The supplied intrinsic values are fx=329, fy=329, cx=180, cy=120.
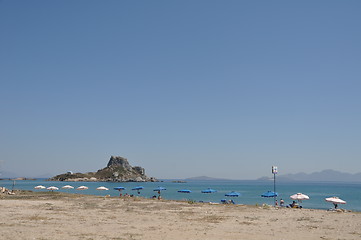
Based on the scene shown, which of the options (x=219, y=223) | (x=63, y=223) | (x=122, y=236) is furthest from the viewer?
(x=219, y=223)

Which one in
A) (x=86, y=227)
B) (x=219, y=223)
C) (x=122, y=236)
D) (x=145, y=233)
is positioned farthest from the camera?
(x=219, y=223)

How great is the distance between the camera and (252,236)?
20172 millimetres

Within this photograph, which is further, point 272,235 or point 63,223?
point 63,223

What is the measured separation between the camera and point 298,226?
24.8m

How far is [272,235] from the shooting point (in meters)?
20.6

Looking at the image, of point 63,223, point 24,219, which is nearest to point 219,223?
point 63,223

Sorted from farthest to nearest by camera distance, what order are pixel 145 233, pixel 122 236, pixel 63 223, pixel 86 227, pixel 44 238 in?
pixel 63 223 < pixel 86 227 < pixel 145 233 < pixel 122 236 < pixel 44 238

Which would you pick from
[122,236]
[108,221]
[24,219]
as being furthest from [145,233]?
[24,219]

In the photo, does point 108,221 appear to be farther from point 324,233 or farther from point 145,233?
point 324,233

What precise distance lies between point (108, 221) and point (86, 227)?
3411 mm

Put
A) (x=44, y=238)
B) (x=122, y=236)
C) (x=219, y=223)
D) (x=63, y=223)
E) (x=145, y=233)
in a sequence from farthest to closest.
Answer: (x=219, y=223)
(x=63, y=223)
(x=145, y=233)
(x=122, y=236)
(x=44, y=238)

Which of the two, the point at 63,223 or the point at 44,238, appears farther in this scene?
the point at 63,223

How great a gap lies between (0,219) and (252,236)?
1852cm

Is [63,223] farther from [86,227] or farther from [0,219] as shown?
[0,219]
